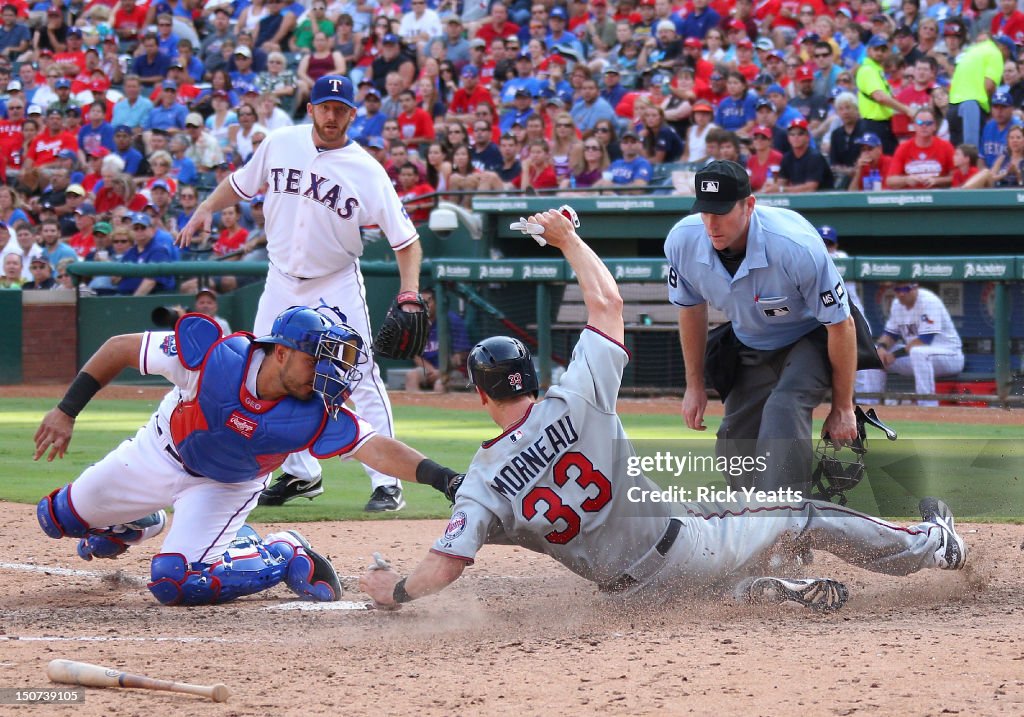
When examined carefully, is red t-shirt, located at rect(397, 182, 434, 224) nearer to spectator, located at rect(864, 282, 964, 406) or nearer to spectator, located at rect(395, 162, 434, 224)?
spectator, located at rect(395, 162, 434, 224)

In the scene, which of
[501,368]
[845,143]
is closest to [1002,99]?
[845,143]

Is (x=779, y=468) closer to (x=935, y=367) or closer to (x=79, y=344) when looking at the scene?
(x=935, y=367)

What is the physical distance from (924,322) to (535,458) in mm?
7700

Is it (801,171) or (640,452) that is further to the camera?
(801,171)

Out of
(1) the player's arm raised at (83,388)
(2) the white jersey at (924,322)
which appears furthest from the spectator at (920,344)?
(1) the player's arm raised at (83,388)

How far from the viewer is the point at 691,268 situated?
5141mm

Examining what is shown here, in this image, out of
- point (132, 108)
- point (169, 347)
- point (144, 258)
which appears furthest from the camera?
point (132, 108)

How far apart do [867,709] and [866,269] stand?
861 centimetres

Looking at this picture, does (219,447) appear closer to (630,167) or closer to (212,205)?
(212,205)

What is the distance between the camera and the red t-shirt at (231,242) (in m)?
14.7

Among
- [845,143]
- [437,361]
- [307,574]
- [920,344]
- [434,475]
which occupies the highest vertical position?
[845,143]

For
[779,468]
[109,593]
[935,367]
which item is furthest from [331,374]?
[935,367]

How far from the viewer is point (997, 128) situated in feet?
40.3

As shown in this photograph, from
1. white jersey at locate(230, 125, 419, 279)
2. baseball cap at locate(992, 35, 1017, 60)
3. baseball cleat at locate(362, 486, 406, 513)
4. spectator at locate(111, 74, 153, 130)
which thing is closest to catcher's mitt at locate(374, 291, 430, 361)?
white jersey at locate(230, 125, 419, 279)
